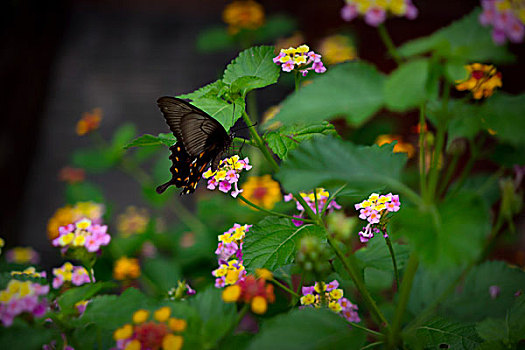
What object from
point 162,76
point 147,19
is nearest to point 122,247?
point 162,76

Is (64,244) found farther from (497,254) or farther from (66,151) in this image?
(66,151)

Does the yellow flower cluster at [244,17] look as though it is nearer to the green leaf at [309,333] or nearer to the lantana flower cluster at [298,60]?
the lantana flower cluster at [298,60]

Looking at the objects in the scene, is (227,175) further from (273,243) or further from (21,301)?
(21,301)

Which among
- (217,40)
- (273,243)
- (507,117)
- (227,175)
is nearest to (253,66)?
(227,175)

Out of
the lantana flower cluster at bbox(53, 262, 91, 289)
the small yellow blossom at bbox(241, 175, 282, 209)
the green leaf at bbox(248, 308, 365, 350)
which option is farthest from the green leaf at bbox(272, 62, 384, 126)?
the small yellow blossom at bbox(241, 175, 282, 209)

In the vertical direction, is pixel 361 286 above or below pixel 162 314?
below

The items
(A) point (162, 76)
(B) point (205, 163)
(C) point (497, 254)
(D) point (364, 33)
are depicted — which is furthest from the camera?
(A) point (162, 76)
